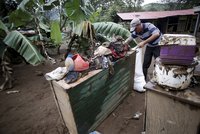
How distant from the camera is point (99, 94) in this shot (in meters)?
2.22

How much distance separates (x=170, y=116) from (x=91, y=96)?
3.51ft

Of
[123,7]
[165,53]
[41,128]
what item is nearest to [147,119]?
[165,53]

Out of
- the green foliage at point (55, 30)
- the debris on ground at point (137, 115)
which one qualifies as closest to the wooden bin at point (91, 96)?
the debris on ground at point (137, 115)

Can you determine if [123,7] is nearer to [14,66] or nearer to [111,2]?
[111,2]

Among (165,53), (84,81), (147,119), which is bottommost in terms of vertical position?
(147,119)

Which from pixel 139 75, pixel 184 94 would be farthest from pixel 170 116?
pixel 139 75

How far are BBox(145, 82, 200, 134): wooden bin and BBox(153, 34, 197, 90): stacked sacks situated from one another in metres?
0.11

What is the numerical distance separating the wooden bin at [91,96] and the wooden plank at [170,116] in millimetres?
794

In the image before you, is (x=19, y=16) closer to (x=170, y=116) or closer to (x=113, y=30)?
(x=113, y=30)

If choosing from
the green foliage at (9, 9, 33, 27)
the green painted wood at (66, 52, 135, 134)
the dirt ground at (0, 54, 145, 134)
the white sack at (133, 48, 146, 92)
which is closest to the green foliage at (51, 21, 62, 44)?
the green foliage at (9, 9, 33, 27)

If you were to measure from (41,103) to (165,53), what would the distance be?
2.92m

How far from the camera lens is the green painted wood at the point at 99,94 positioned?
1.87 metres

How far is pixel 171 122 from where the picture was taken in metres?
1.58

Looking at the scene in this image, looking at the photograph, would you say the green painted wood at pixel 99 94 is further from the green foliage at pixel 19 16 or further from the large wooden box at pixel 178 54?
the green foliage at pixel 19 16
